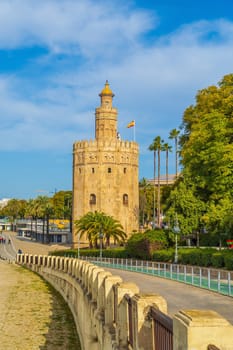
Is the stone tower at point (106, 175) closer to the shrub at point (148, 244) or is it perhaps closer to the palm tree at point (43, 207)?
the shrub at point (148, 244)

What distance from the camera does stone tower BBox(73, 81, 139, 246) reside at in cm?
7675

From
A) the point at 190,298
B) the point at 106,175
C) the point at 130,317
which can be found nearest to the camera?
the point at 130,317

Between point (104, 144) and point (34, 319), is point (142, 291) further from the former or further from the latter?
point (104, 144)

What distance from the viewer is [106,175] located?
77.1 meters

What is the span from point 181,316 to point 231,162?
29.7 meters

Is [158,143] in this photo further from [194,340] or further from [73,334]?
[194,340]

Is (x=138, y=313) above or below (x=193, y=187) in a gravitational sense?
below

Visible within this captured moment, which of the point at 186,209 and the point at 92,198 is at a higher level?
the point at 92,198

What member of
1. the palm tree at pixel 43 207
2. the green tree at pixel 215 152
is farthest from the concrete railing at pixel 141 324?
the palm tree at pixel 43 207

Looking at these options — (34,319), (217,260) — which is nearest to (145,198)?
(217,260)

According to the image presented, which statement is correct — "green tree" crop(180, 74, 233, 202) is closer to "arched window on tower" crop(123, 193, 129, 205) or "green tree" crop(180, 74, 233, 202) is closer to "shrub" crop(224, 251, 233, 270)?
"shrub" crop(224, 251, 233, 270)

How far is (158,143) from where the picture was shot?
277ft

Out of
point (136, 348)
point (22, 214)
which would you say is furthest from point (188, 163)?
point (22, 214)

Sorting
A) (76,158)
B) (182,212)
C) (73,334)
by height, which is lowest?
(73,334)
